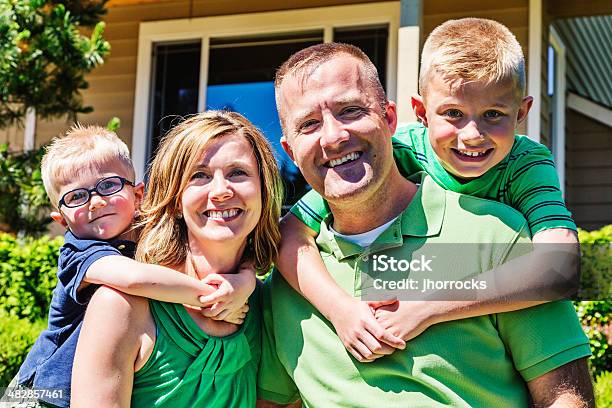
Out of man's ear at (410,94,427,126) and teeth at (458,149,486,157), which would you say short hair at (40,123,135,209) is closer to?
man's ear at (410,94,427,126)

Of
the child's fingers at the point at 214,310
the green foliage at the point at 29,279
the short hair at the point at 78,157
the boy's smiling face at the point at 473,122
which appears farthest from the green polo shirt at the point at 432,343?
the green foliage at the point at 29,279

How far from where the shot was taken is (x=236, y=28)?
7730 millimetres

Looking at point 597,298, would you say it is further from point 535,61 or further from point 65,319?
point 65,319

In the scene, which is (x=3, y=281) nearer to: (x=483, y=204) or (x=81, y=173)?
(x=81, y=173)

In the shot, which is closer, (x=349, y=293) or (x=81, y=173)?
(x=349, y=293)

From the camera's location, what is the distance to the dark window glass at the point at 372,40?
284 inches

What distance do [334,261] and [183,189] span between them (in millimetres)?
469

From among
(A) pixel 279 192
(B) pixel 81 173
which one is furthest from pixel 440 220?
(B) pixel 81 173

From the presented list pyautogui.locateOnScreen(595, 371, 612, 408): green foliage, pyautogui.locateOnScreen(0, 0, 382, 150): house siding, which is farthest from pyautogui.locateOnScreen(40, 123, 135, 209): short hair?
pyautogui.locateOnScreen(0, 0, 382, 150): house siding

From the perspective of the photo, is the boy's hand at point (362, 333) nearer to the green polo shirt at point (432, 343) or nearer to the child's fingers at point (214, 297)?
the green polo shirt at point (432, 343)

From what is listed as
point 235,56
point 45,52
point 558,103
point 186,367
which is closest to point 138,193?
point 186,367

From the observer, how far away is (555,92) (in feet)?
29.6

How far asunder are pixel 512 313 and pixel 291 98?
819 millimetres

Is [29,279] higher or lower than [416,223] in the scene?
higher
